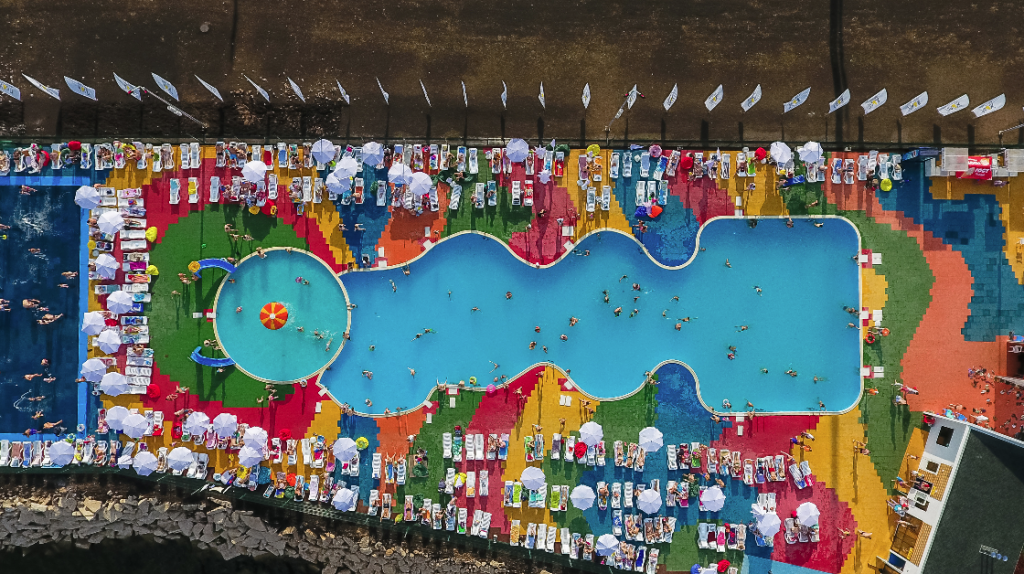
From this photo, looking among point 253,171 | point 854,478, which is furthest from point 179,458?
point 854,478

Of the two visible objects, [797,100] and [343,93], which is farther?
[343,93]

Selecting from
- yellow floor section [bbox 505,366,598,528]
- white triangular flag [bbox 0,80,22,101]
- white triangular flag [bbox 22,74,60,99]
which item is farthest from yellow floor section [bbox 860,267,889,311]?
white triangular flag [bbox 0,80,22,101]

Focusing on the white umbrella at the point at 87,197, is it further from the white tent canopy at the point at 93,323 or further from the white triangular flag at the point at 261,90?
the white triangular flag at the point at 261,90

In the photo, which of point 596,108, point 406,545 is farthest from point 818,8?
point 406,545

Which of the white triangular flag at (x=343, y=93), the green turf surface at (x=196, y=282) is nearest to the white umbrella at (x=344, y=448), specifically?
the green turf surface at (x=196, y=282)

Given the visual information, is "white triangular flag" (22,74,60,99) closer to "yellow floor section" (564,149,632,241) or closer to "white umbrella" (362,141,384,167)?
"white umbrella" (362,141,384,167)

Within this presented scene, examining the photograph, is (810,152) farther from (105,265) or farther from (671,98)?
(105,265)
